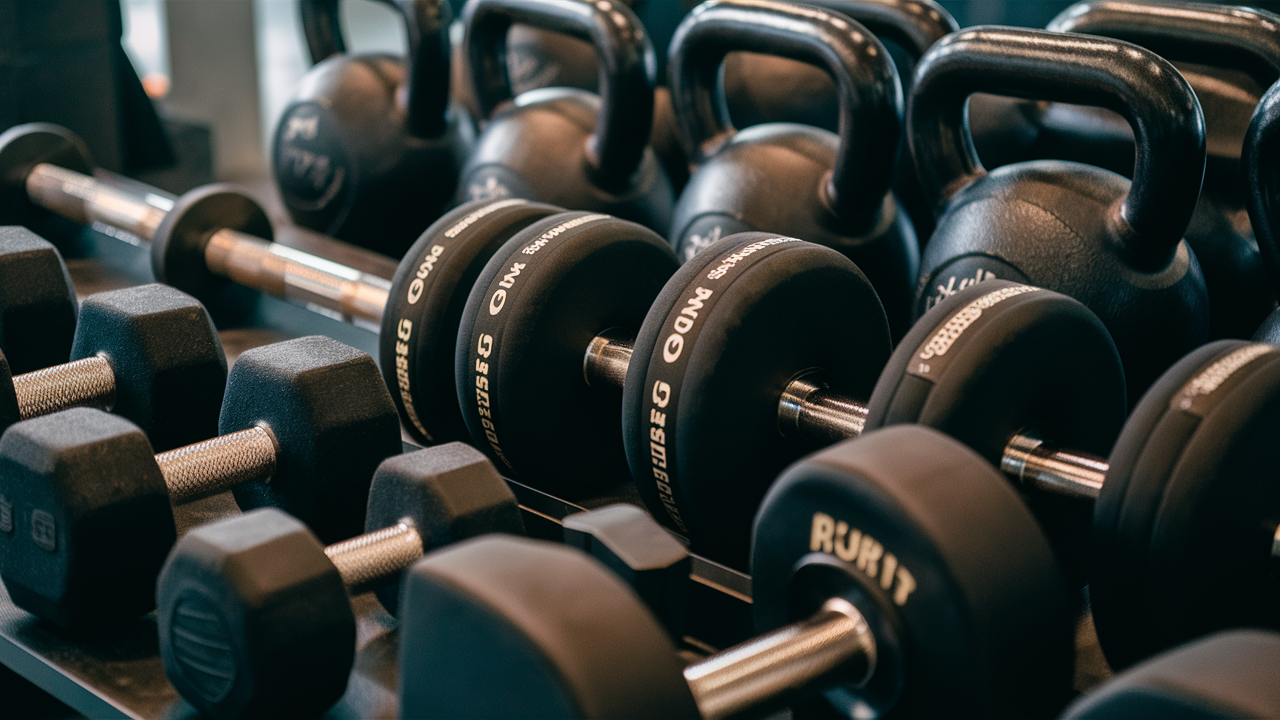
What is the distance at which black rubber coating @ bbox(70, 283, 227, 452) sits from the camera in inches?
37.0

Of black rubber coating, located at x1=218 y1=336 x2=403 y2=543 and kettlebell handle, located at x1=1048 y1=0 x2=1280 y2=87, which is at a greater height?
kettlebell handle, located at x1=1048 y1=0 x2=1280 y2=87

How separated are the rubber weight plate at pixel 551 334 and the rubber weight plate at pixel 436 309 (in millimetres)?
48

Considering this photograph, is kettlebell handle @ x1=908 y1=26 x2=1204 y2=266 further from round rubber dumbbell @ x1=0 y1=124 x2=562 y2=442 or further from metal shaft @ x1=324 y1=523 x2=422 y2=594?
metal shaft @ x1=324 y1=523 x2=422 y2=594

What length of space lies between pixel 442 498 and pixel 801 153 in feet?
2.19

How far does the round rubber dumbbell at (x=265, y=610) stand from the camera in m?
0.62

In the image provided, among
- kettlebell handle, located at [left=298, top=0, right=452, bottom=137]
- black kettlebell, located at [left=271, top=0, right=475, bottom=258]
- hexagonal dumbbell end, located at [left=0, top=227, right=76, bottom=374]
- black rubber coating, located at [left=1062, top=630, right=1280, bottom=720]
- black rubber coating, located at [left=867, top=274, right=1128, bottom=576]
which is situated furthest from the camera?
black kettlebell, located at [left=271, top=0, right=475, bottom=258]

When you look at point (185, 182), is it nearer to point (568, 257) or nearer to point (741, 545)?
point (568, 257)

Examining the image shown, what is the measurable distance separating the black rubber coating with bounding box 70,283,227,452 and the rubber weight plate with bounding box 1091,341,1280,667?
0.69 meters

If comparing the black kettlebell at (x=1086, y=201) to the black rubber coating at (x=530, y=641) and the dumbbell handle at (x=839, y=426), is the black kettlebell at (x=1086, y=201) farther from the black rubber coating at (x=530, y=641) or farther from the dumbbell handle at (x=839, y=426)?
the black rubber coating at (x=530, y=641)

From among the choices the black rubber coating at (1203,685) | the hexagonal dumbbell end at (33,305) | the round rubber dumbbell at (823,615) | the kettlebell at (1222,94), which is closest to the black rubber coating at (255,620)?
the round rubber dumbbell at (823,615)

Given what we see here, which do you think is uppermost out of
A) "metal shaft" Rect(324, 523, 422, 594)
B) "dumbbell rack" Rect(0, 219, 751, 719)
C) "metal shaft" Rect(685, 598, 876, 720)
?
"metal shaft" Rect(685, 598, 876, 720)

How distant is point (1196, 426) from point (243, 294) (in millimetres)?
1092

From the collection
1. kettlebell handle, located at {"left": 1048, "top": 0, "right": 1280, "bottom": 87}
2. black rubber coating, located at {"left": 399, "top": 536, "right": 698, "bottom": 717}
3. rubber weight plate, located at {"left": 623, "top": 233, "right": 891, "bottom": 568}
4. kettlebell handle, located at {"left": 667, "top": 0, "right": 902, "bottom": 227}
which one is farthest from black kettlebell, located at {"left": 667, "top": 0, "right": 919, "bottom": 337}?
black rubber coating, located at {"left": 399, "top": 536, "right": 698, "bottom": 717}

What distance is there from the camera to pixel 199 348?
961 millimetres
